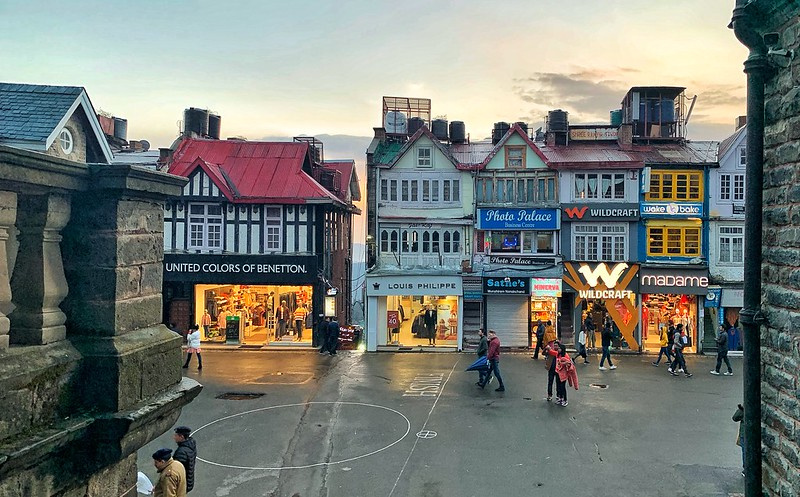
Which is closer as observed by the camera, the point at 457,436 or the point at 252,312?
the point at 457,436

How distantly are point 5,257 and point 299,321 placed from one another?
25518 mm

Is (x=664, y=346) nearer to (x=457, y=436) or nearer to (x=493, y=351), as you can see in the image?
(x=493, y=351)

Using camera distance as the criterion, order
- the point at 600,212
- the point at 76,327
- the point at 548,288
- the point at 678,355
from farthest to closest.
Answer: the point at 600,212
the point at 548,288
the point at 678,355
the point at 76,327

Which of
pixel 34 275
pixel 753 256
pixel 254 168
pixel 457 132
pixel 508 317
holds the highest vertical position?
pixel 457 132

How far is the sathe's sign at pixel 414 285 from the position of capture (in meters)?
26.9

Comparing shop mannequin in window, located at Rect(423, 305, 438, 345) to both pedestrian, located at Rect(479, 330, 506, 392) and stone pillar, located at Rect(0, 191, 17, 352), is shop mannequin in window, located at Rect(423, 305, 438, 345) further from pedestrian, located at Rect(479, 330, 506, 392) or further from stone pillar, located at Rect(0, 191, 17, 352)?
stone pillar, located at Rect(0, 191, 17, 352)

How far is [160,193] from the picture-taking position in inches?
144

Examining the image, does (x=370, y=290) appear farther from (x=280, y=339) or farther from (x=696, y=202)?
(x=696, y=202)

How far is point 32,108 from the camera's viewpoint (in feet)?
61.0

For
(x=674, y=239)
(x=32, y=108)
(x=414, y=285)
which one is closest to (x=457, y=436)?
(x=414, y=285)

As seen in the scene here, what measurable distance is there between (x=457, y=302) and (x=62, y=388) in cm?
2490

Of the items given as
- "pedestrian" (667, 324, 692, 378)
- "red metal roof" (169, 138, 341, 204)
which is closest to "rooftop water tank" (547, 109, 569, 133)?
"red metal roof" (169, 138, 341, 204)

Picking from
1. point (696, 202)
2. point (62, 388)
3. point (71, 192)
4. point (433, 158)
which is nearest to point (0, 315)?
point (62, 388)

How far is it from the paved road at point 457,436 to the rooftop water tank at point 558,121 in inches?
557
